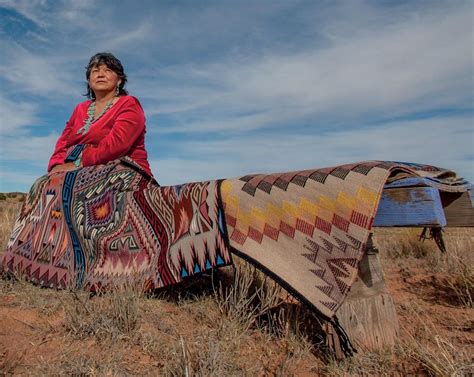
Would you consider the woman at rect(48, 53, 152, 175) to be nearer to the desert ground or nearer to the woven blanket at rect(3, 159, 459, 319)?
the woven blanket at rect(3, 159, 459, 319)

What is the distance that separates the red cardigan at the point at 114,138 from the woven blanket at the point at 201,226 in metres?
0.18

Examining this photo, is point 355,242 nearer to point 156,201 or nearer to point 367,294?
point 367,294

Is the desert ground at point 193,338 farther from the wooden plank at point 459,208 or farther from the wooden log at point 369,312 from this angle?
the wooden plank at point 459,208

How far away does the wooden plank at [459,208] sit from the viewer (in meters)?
2.23

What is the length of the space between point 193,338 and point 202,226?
639 millimetres

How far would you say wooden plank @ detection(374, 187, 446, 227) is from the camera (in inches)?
76.0

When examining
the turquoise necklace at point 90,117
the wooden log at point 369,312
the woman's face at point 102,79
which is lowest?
the wooden log at point 369,312

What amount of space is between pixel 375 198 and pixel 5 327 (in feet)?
6.96

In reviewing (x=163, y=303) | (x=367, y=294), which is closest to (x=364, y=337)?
(x=367, y=294)

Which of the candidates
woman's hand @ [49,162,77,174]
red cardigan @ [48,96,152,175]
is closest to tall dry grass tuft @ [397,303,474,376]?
red cardigan @ [48,96,152,175]

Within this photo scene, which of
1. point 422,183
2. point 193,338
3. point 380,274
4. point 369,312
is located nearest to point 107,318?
point 193,338

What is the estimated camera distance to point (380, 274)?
220 centimetres

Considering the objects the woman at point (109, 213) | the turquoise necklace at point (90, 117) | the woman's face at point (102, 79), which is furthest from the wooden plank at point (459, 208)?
the woman's face at point (102, 79)

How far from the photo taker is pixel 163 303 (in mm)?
2793
